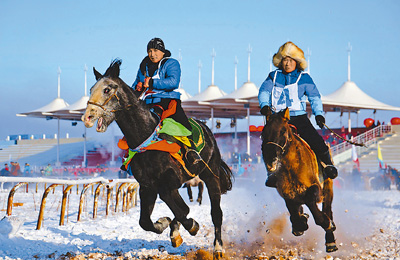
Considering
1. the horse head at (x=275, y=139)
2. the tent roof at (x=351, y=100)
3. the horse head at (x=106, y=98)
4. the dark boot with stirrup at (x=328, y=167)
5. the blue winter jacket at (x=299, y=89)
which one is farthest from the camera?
the tent roof at (x=351, y=100)

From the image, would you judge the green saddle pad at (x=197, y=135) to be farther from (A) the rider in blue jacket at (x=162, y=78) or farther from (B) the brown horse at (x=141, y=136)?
(B) the brown horse at (x=141, y=136)

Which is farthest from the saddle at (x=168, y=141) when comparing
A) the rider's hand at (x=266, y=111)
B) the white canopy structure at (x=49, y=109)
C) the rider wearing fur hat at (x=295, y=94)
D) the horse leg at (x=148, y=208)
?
the white canopy structure at (x=49, y=109)

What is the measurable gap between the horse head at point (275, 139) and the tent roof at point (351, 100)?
33310mm

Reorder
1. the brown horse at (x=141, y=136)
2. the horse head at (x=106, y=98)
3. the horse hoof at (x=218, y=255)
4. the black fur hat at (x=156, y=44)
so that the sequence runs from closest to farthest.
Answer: the horse head at (x=106, y=98)
the brown horse at (x=141, y=136)
the black fur hat at (x=156, y=44)
the horse hoof at (x=218, y=255)

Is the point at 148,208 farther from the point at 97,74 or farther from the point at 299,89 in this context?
the point at 299,89

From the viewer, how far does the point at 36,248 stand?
260 inches

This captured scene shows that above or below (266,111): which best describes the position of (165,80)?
above

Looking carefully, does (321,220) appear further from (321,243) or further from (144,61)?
(144,61)

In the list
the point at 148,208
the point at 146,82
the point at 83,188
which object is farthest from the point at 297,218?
the point at 83,188

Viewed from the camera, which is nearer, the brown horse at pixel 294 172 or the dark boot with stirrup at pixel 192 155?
the brown horse at pixel 294 172

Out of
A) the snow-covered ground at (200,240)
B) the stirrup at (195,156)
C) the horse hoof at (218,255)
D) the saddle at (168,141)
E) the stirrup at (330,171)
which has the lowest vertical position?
the snow-covered ground at (200,240)

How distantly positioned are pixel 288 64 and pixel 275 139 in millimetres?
1365

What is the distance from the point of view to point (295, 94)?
21.7ft

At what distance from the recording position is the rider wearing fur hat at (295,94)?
6.49 meters
